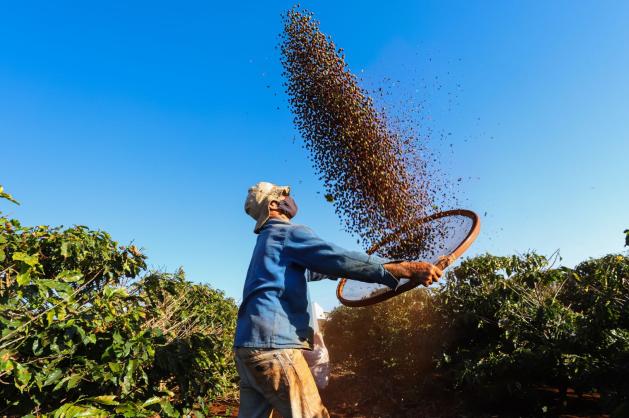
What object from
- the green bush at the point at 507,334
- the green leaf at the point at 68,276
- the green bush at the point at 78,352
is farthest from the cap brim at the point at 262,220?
the green bush at the point at 507,334

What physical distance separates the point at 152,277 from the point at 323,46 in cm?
437

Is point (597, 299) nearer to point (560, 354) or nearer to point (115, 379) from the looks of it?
point (560, 354)

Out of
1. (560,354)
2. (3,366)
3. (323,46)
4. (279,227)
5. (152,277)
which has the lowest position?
(560,354)

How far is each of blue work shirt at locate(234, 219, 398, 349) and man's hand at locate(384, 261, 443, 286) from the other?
0.04 meters

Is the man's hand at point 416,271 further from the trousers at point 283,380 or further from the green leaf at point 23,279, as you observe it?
the green leaf at point 23,279

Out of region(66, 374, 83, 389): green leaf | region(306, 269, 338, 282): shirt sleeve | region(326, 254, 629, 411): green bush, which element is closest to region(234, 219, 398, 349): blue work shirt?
region(306, 269, 338, 282): shirt sleeve

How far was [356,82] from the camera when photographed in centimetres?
589

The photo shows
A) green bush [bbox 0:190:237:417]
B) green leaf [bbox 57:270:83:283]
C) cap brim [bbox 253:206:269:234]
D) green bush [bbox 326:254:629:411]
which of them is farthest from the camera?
green bush [bbox 326:254:629:411]

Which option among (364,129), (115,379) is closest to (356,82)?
(364,129)

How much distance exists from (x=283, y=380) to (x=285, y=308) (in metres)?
0.33

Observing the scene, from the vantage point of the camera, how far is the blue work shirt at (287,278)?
1976 mm

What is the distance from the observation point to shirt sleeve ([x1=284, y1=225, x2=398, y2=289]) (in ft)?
6.57

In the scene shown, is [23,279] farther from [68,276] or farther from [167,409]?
[167,409]

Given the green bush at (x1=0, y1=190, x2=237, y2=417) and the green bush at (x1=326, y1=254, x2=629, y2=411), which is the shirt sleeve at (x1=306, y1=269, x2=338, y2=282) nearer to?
the green bush at (x1=0, y1=190, x2=237, y2=417)
